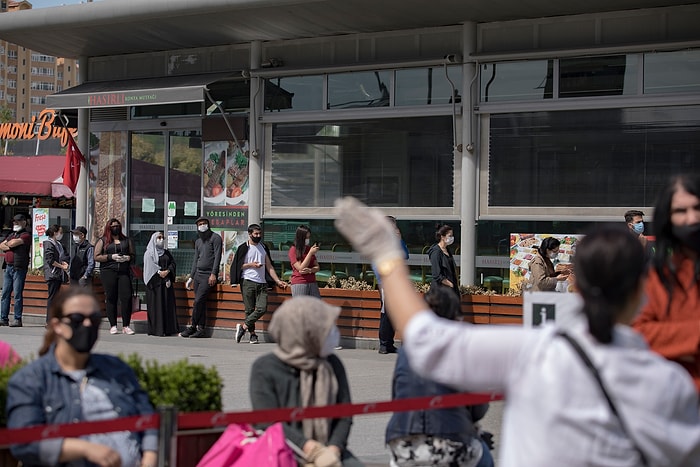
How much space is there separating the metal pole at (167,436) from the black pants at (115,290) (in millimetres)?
11135

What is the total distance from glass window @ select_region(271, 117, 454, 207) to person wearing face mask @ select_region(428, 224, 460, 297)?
1559mm

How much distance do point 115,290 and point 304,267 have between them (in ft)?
11.2

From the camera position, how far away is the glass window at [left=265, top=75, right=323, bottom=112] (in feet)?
50.4

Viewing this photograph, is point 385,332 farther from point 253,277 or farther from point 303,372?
point 303,372

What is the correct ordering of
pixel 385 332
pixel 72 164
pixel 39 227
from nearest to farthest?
1. pixel 385 332
2. pixel 72 164
3. pixel 39 227

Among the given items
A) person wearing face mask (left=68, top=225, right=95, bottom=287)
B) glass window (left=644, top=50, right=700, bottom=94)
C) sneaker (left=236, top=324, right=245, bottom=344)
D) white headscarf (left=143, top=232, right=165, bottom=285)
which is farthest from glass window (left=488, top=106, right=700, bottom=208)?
person wearing face mask (left=68, top=225, right=95, bottom=287)

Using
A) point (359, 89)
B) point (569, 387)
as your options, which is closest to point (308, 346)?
point (569, 387)

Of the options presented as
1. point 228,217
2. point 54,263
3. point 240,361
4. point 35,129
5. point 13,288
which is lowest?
point 240,361

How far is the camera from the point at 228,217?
52.7 feet

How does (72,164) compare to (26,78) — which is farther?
(26,78)

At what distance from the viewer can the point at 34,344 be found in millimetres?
13680

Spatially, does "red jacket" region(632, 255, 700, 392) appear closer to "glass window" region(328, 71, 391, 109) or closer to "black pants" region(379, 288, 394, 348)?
"black pants" region(379, 288, 394, 348)

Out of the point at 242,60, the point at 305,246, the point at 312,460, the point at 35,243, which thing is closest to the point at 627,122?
the point at 305,246

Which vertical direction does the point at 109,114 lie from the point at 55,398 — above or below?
above
